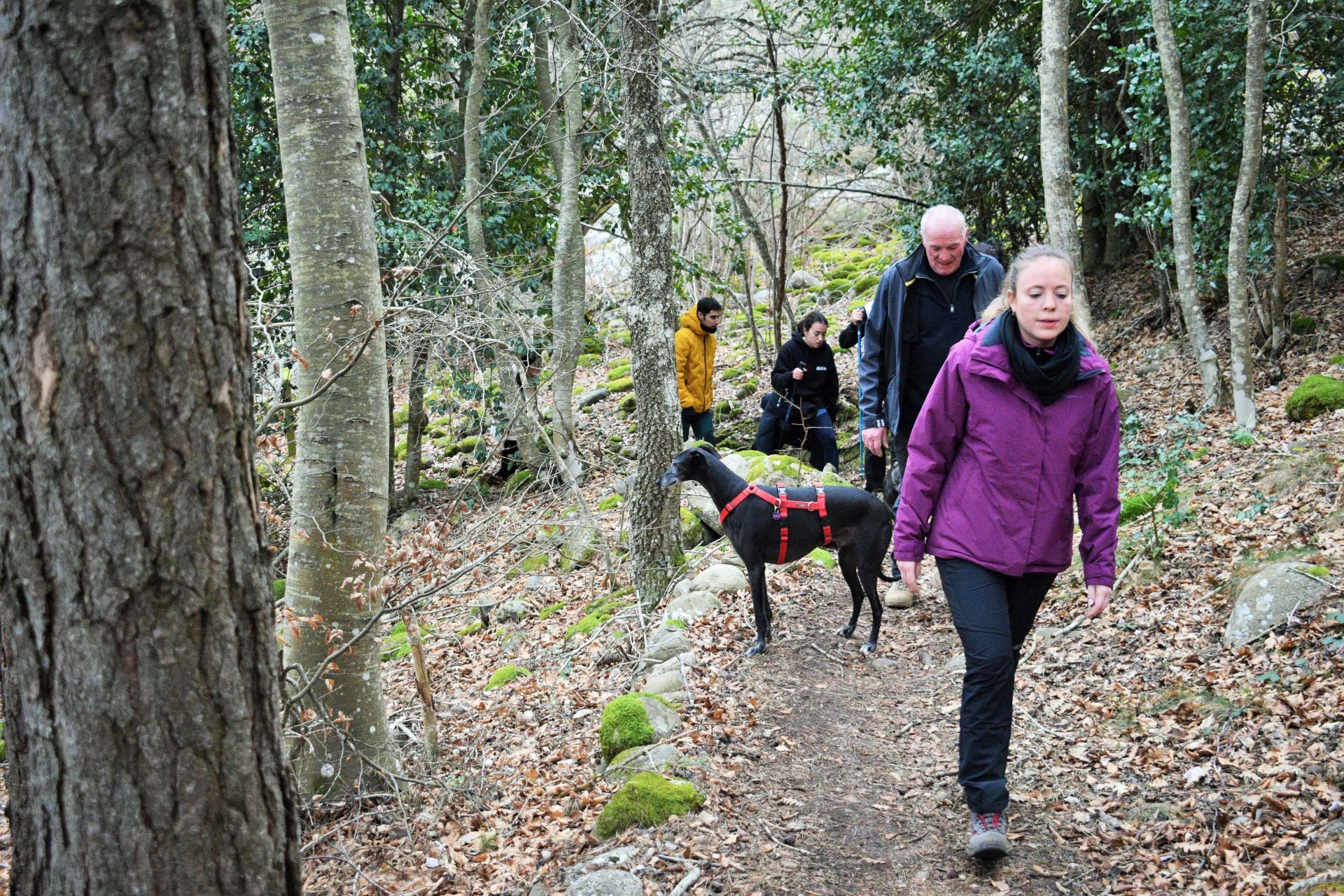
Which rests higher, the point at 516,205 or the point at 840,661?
the point at 516,205

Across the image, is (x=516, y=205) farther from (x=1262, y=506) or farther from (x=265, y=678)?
(x=265, y=678)

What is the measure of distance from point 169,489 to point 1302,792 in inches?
158

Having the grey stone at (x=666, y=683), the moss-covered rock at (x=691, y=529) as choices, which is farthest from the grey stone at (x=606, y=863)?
the moss-covered rock at (x=691, y=529)

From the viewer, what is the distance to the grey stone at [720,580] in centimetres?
723

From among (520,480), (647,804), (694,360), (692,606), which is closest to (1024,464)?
(647,804)

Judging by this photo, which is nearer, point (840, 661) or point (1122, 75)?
point (840, 661)

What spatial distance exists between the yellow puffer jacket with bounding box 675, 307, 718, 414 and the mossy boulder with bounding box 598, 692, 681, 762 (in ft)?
19.1

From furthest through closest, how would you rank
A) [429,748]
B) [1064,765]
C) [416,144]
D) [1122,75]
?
[416,144] < [1122,75] < [429,748] < [1064,765]

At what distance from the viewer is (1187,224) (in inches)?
329

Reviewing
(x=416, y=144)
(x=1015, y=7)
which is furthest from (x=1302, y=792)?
(x=416, y=144)

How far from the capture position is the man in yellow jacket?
10594 mm

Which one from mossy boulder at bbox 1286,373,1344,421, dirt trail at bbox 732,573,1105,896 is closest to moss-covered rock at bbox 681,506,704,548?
dirt trail at bbox 732,573,1105,896

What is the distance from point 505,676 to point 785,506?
296cm

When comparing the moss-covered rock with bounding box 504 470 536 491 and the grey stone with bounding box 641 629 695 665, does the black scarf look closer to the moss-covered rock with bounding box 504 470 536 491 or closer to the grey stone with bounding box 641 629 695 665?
the grey stone with bounding box 641 629 695 665
